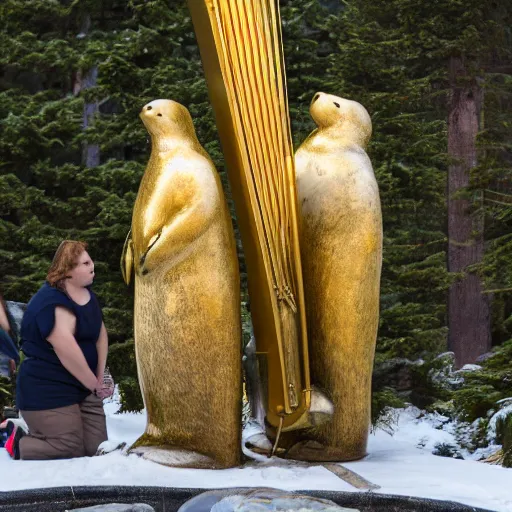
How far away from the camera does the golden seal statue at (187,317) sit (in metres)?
3.73

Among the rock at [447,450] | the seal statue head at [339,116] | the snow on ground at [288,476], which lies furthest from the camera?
the rock at [447,450]

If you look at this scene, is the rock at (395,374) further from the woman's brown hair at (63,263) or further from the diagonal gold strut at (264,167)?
the woman's brown hair at (63,263)

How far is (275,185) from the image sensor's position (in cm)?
386

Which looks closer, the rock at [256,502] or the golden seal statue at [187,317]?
the rock at [256,502]

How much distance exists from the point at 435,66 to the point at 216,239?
6.53 metres

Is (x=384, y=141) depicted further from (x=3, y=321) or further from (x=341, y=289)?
(x=341, y=289)

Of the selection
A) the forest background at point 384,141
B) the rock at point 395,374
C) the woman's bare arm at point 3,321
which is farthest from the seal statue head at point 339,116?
the forest background at point 384,141

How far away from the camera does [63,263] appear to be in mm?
3748

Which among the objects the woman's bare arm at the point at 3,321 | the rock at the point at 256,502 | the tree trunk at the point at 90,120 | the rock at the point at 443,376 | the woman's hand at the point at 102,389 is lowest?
the rock at the point at 443,376

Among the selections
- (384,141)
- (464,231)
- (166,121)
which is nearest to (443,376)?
(464,231)

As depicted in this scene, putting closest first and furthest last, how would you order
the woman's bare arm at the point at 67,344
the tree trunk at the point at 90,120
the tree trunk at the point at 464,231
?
the woman's bare arm at the point at 67,344
the tree trunk at the point at 464,231
the tree trunk at the point at 90,120

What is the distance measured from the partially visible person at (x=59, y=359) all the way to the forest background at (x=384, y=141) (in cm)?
509

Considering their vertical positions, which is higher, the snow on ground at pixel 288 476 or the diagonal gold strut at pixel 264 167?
the diagonal gold strut at pixel 264 167

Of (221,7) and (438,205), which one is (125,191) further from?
(221,7)
